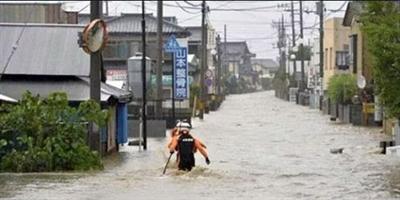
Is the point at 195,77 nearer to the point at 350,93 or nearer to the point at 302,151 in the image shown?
the point at 350,93

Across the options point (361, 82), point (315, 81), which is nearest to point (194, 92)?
point (361, 82)

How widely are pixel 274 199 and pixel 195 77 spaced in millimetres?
64511

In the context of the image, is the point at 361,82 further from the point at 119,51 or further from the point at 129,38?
the point at 129,38

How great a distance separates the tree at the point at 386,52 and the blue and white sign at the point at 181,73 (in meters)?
19.8

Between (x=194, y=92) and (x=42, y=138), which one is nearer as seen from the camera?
(x=42, y=138)

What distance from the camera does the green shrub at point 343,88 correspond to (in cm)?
5892

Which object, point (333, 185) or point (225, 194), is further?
point (333, 185)

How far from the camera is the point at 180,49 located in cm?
4481

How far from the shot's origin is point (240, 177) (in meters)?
22.3

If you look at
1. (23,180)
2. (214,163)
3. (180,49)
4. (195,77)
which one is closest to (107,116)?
(214,163)

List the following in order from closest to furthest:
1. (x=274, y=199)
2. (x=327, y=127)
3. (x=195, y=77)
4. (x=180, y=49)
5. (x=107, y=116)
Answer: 1. (x=274, y=199)
2. (x=107, y=116)
3. (x=180, y=49)
4. (x=327, y=127)
5. (x=195, y=77)

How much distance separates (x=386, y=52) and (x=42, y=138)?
855 cm

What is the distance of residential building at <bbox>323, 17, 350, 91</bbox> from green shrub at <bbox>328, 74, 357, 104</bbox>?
45.3 feet

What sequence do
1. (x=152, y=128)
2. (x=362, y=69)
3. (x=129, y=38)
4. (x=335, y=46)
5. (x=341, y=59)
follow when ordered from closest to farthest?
(x=152, y=128) < (x=362, y=69) < (x=129, y=38) < (x=341, y=59) < (x=335, y=46)
